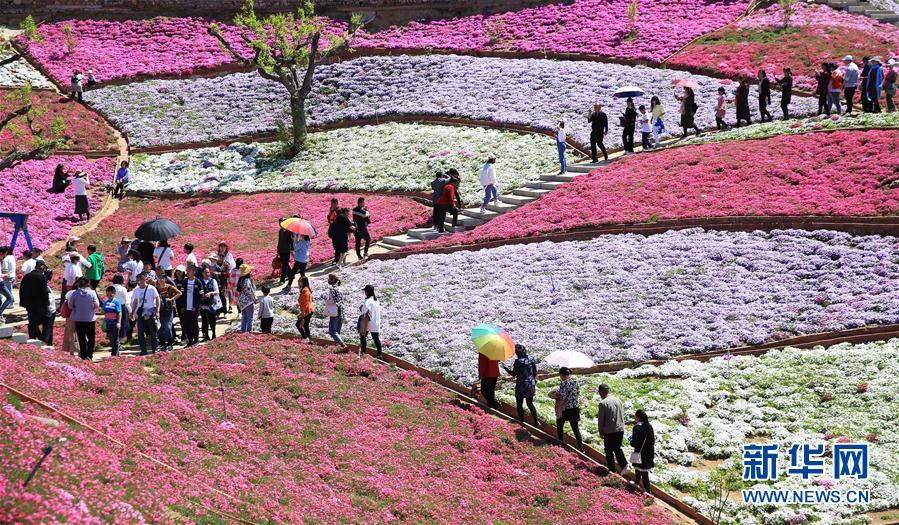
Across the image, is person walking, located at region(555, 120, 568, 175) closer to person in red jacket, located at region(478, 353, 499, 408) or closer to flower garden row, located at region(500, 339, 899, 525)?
flower garden row, located at region(500, 339, 899, 525)

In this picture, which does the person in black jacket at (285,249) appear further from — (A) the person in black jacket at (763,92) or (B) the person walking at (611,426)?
(A) the person in black jacket at (763,92)

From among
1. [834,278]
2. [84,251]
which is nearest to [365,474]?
[834,278]

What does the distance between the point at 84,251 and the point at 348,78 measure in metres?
23.3

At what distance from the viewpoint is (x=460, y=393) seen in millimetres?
26969

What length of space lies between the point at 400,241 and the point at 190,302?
12232 millimetres

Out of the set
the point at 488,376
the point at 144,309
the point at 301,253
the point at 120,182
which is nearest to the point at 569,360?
the point at 488,376

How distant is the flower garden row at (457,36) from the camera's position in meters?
60.7

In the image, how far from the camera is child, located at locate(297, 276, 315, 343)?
29203 mm

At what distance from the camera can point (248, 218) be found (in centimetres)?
4562

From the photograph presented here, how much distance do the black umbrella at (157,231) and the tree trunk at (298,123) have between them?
68.5 feet

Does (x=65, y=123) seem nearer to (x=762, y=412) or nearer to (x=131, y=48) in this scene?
(x=131, y=48)

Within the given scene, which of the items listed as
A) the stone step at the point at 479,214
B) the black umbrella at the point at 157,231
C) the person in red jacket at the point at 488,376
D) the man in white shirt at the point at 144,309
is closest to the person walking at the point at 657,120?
the stone step at the point at 479,214

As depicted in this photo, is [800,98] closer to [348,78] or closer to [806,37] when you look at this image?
[806,37]

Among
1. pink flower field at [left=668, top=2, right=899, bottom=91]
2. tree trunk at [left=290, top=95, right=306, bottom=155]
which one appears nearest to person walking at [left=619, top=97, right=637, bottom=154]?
pink flower field at [left=668, top=2, right=899, bottom=91]
